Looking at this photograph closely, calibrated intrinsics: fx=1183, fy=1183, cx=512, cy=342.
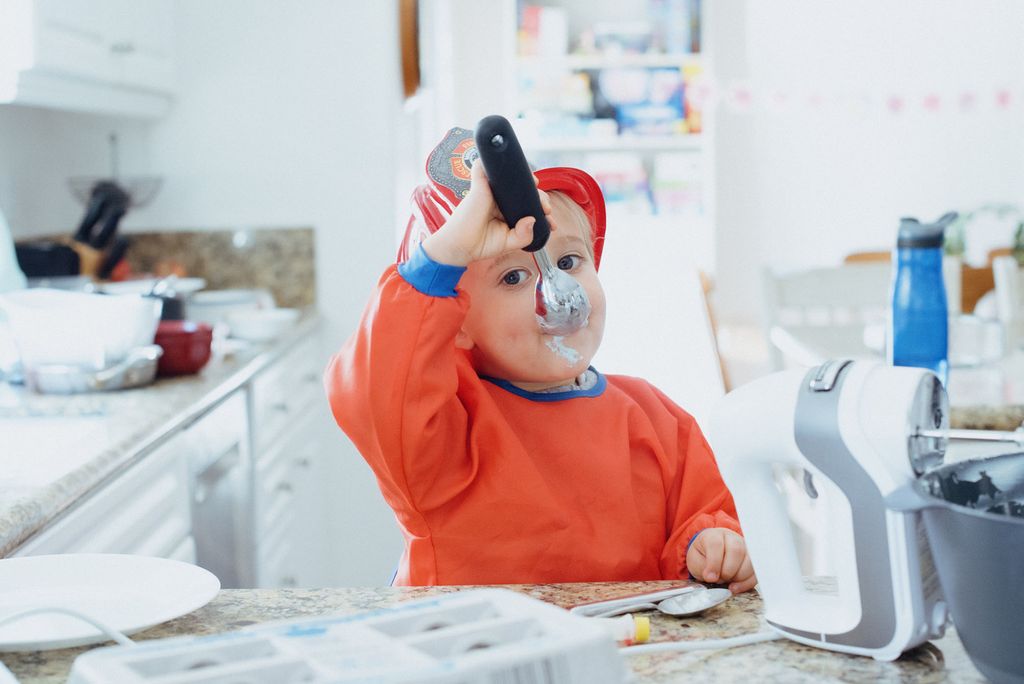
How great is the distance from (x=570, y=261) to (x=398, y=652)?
68cm

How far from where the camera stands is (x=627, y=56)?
590 cm

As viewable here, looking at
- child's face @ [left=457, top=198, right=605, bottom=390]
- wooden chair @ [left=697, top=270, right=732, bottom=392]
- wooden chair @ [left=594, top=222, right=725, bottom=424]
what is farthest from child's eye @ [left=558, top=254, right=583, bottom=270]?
wooden chair @ [left=697, top=270, right=732, bottom=392]

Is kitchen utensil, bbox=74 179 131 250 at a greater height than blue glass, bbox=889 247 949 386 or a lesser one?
greater

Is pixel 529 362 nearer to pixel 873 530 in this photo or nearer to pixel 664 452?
pixel 664 452

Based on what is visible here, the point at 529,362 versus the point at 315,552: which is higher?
the point at 529,362

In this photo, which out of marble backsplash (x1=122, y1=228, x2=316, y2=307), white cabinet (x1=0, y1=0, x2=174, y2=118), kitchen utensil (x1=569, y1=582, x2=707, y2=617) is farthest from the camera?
marble backsplash (x1=122, y1=228, x2=316, y2=307)

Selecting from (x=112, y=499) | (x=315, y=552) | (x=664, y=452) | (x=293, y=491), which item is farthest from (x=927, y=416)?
(x=315, y=552)

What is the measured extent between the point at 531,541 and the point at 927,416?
0.52 m

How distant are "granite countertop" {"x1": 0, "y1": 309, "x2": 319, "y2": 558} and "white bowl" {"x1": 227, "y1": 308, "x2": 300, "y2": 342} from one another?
0.17m

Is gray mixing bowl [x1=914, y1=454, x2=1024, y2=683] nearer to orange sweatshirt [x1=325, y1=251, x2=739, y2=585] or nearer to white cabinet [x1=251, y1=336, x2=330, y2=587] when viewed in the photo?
orange sweatshirt [x1=325, y1=251, x2=739, y2=585]

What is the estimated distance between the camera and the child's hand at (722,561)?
103 centimetres

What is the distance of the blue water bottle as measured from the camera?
1.35m

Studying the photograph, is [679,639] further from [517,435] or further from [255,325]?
[255,325]

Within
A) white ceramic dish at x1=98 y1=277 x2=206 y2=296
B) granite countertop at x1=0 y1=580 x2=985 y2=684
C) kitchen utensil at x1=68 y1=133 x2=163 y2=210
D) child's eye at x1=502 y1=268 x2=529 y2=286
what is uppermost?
kitchen utensil at x1=68 y1=133 x2=163 y2=210
